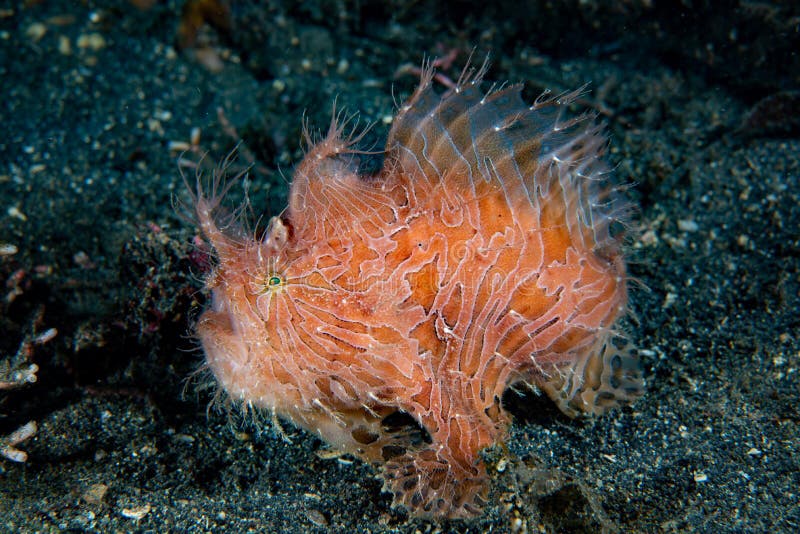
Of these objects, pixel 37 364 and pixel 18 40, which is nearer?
pixel 37 364

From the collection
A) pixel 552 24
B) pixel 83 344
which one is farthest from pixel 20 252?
pixel 552 24

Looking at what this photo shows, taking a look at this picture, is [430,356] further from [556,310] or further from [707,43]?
[707,43]

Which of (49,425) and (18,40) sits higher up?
(18,40)

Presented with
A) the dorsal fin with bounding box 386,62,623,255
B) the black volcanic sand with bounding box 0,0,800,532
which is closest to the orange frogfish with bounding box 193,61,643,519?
the dorsal fin with bounding box 386,62,623,255

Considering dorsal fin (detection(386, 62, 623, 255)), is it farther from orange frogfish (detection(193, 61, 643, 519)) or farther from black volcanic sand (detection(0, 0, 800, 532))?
black volcanic sand (detection(0, 0, 800, 532))

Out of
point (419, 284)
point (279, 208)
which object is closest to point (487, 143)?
point (419, 284)

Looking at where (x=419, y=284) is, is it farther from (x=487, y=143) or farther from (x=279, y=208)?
(x=279, y=208)
